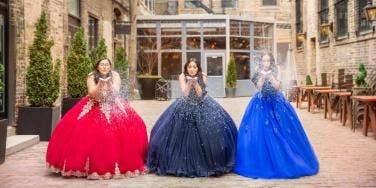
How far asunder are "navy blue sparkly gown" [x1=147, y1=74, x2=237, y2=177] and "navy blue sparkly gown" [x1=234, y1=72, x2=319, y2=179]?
8.5 inches

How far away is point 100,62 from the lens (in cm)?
663

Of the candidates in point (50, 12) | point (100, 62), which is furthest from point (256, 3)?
point (100, 62)

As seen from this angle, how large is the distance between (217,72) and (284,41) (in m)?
6.82

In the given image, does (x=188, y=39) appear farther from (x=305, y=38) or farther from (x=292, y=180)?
(x=292, y=180)

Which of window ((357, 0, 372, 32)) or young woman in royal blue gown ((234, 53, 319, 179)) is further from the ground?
window ((357, 0, 372, 32))

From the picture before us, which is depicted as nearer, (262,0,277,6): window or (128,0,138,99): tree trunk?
(128,0,138,99): tree trunk

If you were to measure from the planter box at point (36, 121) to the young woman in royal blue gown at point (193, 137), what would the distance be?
3.43 m

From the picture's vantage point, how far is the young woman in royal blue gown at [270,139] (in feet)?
20.6

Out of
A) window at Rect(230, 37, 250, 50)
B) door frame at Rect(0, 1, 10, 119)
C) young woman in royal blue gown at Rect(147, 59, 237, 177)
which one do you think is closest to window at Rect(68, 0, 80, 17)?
door frame at Rect(0, 1, 10, 119)

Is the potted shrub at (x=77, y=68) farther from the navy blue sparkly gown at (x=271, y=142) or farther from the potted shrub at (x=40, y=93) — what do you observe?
the navy blue sparkly gown at (x=271, y=142)

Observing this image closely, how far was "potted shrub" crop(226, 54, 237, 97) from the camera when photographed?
2331 centimetres

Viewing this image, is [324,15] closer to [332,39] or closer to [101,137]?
[332,39]

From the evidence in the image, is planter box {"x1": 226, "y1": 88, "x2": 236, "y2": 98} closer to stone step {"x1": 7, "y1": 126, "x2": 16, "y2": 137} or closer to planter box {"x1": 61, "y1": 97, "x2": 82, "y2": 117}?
planter box {"x1": 61, "y1": 97, "x2": 82, "y2": 117}

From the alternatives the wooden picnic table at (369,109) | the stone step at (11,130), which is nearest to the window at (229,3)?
the wooden picnic table at (369,109)
